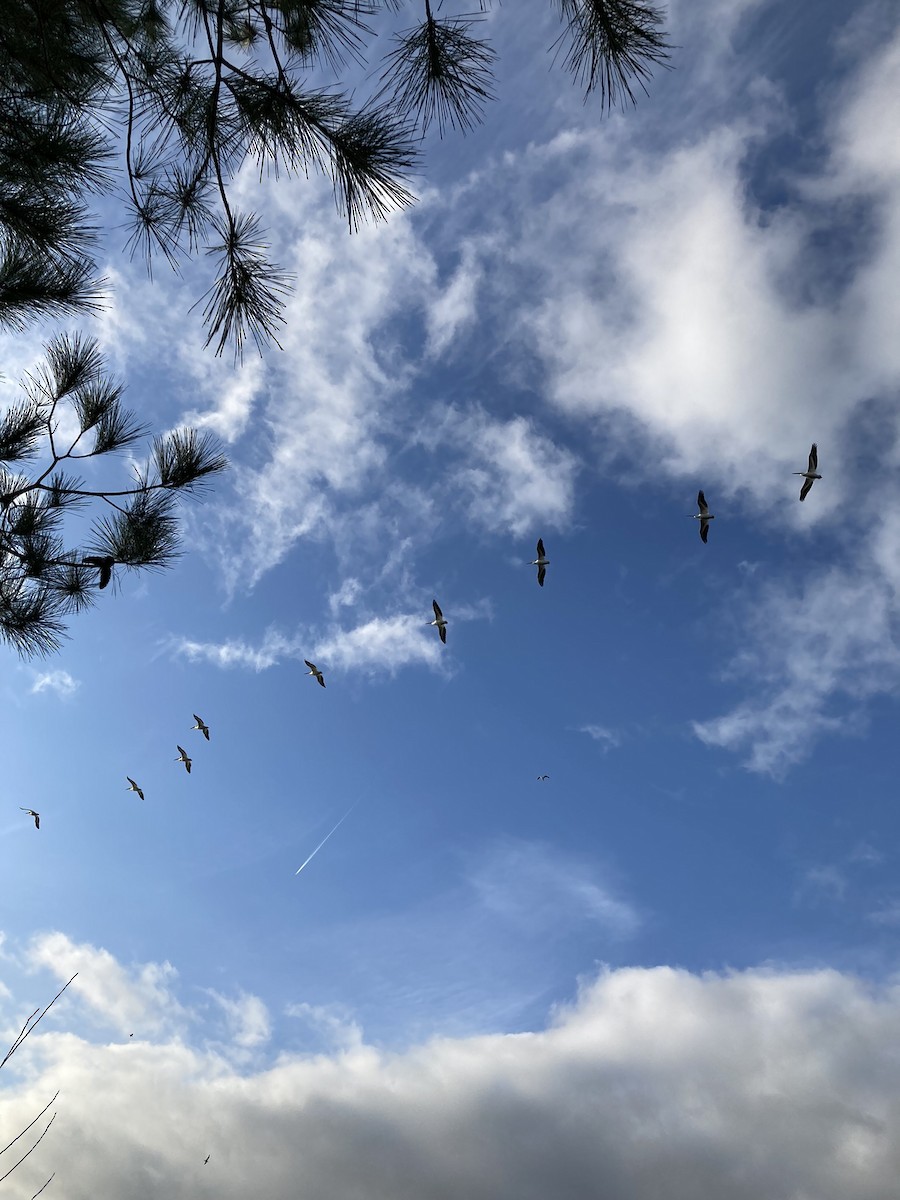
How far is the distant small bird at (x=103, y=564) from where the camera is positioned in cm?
594

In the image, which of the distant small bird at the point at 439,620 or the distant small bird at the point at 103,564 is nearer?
the distant small bird at the point at 103,564

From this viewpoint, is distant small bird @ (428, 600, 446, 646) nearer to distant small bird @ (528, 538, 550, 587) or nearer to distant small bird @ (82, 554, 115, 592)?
distant small bird @ (528, 538, 550, 587)

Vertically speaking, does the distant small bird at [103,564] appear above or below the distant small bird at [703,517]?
below

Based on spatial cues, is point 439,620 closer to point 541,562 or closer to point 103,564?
point 541,562

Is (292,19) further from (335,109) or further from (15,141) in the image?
(15,141)

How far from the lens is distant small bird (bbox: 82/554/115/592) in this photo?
19.5ft

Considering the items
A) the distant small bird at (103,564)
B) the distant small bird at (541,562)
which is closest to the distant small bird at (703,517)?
the distant small bird at (541,562)

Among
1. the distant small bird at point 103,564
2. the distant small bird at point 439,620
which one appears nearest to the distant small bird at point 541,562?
the distant small bird at point 439,620

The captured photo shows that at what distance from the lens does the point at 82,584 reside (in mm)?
7383

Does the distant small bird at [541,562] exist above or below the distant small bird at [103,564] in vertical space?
above

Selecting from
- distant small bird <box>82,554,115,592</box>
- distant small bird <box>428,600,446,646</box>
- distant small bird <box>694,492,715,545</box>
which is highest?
distant small bird <box>694,492,715,545</box>

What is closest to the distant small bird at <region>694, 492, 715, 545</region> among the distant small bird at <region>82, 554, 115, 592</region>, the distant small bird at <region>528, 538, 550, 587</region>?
the distant small bird at <region>528, 538, 550, 587</region>

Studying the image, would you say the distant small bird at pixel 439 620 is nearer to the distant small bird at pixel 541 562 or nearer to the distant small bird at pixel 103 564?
the distant small bird at pixel 541 562

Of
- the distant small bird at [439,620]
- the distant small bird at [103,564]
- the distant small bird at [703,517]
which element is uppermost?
the distant small bird at [703,517]
